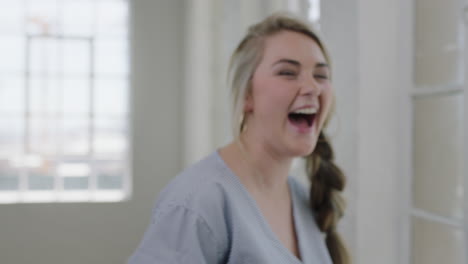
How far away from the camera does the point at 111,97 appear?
4.18m

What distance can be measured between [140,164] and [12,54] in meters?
1.41

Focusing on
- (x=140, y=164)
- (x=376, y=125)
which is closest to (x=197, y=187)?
(x=376, y=125)

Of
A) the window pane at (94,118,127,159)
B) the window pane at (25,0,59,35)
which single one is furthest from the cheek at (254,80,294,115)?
the window pane at (25,0,59,35)

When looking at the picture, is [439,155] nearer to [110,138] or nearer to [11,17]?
[110,138]

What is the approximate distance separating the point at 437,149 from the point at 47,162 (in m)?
3.45

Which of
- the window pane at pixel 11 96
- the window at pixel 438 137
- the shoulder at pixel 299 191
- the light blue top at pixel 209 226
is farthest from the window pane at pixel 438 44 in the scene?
the window pane at pixel 11 96

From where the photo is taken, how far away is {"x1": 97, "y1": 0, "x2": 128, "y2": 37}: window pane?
13.7ft

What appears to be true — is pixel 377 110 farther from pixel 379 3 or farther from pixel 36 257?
pixel 36 257

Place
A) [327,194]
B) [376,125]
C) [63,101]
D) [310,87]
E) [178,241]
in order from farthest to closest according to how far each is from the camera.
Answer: [63,101], [376,125], [327,194], [310,87], [178,241]

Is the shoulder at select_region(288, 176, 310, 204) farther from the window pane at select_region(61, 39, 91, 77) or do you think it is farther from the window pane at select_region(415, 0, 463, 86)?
the window pane at select_region(61, 39, 91, 77)

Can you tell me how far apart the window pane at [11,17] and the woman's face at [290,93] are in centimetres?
349

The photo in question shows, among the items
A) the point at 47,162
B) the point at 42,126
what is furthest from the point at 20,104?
the point at 47,162

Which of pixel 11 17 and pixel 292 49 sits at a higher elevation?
pixel 11 17

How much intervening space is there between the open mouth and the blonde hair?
4.8 inches
